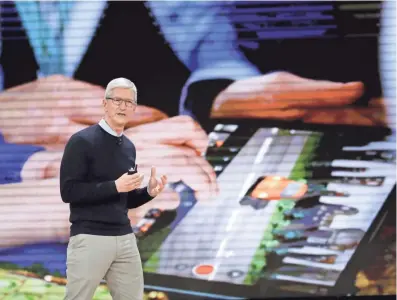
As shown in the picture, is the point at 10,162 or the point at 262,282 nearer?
the point at 10,162

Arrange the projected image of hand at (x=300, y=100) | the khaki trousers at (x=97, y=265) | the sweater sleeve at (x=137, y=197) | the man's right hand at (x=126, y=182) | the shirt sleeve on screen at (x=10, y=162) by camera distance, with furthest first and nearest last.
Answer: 1. the projected image of hand at (x=300, y=100)
2. the shirt sleeve on screen at (x=10, y=162)
3. the sweater sleeve at (x=137, y=197)
4. the khaki trousers at (x=97, y=265)
5. the man's right hand at (x=126, y=182)

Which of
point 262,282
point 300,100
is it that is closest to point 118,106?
point 300,100

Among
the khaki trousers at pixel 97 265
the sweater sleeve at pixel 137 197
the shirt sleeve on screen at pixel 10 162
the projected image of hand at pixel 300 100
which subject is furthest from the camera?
the projected image of hand at pixel 300 100

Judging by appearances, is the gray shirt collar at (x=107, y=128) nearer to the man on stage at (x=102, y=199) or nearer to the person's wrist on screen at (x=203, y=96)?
the man on stage at (x=102, y=199)

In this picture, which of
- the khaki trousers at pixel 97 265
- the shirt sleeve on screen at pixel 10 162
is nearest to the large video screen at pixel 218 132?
the shirt sleeve on screen at pixel 10 162

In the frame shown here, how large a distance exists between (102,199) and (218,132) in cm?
264

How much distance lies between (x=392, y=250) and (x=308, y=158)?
1.18m

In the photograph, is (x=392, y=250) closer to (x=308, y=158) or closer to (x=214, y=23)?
(x=308, y=158)

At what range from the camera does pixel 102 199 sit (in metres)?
3.11

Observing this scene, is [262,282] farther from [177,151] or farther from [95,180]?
[95,180]

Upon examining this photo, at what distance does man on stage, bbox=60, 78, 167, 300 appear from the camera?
3082 millimetres

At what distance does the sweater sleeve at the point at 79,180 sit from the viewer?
306 centimetres

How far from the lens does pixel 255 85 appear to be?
18.5 feet

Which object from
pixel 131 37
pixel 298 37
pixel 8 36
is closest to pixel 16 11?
pixel 8 36
